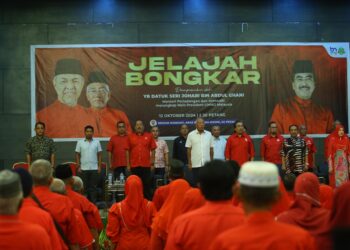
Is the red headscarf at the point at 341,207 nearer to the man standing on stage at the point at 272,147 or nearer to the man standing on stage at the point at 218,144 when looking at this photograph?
the man standing on stage at the point at 272,147

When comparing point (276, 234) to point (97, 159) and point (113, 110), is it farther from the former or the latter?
point (113, 110)

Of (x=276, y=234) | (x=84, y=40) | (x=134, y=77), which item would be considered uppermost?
(x=84, y=40)

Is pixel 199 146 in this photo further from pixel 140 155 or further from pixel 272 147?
pixel 272 147

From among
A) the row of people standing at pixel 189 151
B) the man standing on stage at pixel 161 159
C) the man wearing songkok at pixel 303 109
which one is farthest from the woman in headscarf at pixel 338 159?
the man standing on stage at pixel 161 159

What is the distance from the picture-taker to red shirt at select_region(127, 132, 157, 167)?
12391mm

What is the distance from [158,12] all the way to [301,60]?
3612 mm

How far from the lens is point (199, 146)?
12.5 m

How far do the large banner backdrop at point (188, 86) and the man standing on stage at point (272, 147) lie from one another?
130 centimetres

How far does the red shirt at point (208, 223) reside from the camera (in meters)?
2.95

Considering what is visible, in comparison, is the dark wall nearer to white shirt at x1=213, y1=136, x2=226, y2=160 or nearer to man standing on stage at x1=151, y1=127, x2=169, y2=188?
man standing on stage at x1=151, y1=127, x2=169, y2=188

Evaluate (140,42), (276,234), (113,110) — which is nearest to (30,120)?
(113,110)

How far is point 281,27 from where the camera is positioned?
14.6 meters

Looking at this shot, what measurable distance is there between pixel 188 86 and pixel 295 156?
11.7 feet

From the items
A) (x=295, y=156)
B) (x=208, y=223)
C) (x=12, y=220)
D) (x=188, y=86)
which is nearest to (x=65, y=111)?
(x=188, y=86)
